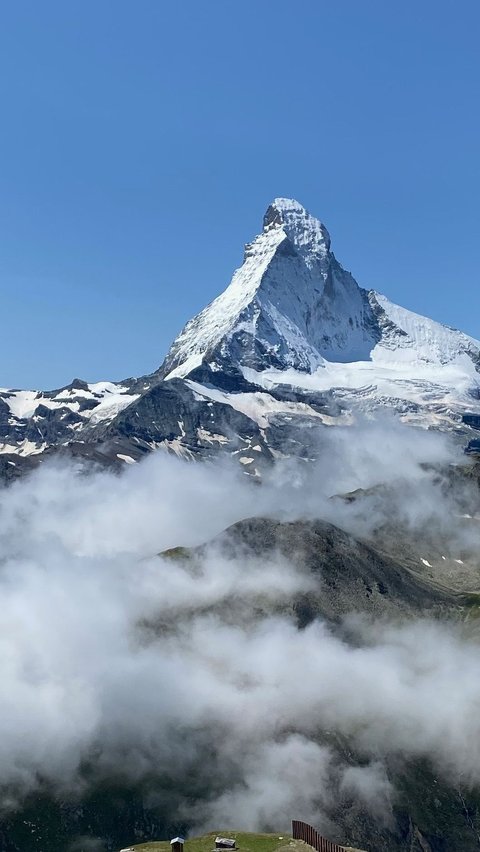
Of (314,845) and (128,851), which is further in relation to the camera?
(128,851)

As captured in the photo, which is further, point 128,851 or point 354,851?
point 128,851

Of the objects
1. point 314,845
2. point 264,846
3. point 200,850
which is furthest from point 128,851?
point 314,845

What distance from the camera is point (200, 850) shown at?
19512 centimetres

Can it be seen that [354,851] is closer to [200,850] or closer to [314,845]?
[314,845]

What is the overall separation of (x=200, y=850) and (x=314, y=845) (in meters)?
30.6

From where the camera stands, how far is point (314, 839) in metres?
177

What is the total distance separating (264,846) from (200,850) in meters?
16.7

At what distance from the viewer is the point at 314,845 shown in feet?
573

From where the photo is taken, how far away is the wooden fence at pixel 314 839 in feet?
553

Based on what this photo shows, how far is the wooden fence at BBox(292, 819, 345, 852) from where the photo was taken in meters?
168

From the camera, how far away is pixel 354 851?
7318 inches

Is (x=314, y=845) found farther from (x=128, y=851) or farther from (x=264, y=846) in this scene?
(x=128, y=851)

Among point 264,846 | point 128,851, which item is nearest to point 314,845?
point 264,846

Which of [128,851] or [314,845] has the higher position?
[314,845]
